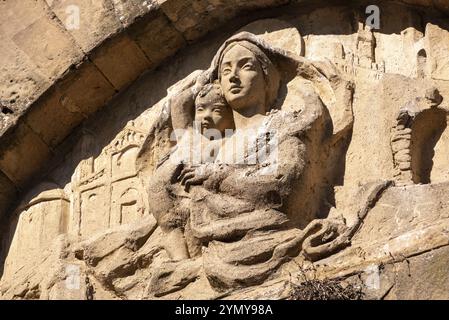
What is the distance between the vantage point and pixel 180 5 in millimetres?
11188

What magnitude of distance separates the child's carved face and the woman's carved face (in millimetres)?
68

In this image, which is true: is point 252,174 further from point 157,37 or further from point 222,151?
point 157,37

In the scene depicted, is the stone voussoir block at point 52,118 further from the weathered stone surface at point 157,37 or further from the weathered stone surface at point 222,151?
the weathered stone surface at point 157,37

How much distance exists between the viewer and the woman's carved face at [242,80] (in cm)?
1059

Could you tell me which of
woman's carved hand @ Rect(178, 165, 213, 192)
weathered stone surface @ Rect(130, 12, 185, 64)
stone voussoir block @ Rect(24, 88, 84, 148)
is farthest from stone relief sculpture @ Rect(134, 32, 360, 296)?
stone voussoir block @ Rect(24, 88, 84, 148)

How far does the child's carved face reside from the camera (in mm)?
10719

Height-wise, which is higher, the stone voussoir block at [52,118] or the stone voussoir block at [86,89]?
the stone voussoir block at [86,89]

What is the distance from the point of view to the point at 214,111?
10.7 meters

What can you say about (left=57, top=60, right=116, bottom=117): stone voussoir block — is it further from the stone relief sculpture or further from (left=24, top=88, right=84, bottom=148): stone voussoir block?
the stone relief sculpture

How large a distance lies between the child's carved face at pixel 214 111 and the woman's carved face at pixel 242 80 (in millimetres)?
68

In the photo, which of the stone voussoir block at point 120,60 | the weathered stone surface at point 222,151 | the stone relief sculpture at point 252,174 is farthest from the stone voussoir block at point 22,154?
the stone relief sculpture at point 252,174

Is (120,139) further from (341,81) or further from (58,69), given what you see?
(341,81)

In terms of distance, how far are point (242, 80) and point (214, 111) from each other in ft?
0.94
